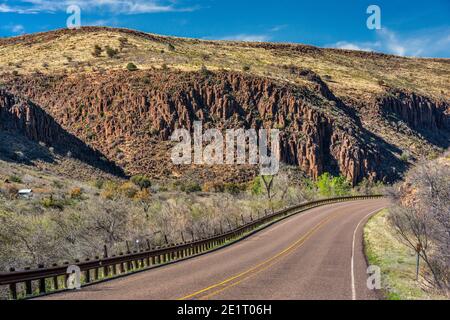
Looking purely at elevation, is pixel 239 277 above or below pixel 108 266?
below

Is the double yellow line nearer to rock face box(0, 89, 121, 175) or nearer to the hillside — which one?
the hillside

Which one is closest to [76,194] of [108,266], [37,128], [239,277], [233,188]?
[233,188]

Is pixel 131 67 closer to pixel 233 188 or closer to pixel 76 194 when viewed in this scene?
pixel 233 188

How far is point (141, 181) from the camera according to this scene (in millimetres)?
59656

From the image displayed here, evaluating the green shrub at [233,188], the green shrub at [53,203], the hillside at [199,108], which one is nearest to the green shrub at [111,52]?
the hillside at [199,108]

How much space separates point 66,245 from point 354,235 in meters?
17.8

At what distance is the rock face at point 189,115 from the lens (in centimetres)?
7175

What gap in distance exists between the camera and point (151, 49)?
102 metres

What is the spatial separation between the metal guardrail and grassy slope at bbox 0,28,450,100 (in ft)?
195

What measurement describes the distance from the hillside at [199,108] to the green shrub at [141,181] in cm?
380

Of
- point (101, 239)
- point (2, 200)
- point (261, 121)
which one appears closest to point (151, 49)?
point (261, 121)

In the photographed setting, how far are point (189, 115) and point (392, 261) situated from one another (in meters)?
55.2

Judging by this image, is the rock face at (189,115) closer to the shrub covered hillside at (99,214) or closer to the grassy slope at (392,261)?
the shrub covered hillside at (99,214)
